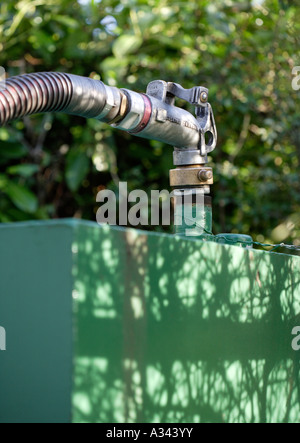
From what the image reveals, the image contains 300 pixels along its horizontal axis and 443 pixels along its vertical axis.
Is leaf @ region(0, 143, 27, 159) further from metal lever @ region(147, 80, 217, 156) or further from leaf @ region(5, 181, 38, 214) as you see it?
metal lever @ region(147, 80, 217, 156)

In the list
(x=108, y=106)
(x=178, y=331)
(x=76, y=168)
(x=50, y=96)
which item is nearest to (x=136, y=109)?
(x=108, y=106)

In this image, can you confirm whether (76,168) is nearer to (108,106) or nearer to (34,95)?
(108,106)

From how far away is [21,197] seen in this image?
3246 mm

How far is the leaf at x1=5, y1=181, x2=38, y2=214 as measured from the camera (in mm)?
3219

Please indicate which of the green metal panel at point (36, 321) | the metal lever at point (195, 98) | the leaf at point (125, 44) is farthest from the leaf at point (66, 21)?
the green metal panel at point (36, 321)

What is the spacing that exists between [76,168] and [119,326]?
2781 millimetres

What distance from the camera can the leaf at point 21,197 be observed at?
127 inches

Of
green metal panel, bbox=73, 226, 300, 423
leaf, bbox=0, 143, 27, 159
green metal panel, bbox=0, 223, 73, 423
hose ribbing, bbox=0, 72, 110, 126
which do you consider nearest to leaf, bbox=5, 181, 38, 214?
leaf, bbox=0, 143, 27, 159
